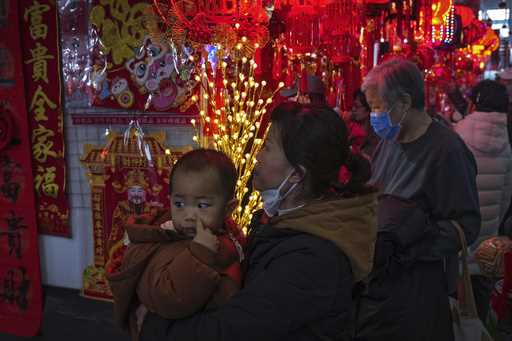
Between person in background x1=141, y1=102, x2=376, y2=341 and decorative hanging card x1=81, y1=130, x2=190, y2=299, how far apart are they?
2.95 metres

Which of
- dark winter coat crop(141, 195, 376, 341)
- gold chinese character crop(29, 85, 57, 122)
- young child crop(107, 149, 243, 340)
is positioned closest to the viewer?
dark winter coat crop(141, 195, 376, 341)

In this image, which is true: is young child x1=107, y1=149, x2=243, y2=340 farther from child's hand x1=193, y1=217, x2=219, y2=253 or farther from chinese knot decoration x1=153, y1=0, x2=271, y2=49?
chinese knot decoration x1=153, y1=0, x2=271, y2=49

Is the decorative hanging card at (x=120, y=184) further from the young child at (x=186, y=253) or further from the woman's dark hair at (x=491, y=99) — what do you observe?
the young child at (x=186, y=253)

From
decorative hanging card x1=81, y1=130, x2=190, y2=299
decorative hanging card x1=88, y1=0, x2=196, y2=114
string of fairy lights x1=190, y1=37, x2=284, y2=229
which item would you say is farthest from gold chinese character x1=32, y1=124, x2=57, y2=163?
string of fairy lights x1=190, y1=37, x2=284, y2=229

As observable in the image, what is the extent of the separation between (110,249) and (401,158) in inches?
124

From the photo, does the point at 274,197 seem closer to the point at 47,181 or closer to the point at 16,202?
the point at 16,202

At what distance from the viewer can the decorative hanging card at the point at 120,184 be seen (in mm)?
4672

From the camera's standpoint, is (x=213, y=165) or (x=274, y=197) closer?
(x=274, y=197)

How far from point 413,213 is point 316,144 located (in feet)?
2.90

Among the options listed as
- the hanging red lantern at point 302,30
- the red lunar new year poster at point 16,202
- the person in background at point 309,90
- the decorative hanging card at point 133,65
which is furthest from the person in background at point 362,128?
the red lunar new year poster at point 16,202

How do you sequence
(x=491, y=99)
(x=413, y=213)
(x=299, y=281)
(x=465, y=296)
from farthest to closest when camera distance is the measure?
(x=491, y=99) → (x=465, y=296) → (x=413, y=213) → (x=299, y=281)

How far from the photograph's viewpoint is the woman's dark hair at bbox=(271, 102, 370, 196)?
Answer: 1610 mm

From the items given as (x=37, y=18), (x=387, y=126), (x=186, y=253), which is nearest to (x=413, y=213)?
(x=387, y=126)

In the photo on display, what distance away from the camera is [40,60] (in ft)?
15.9
